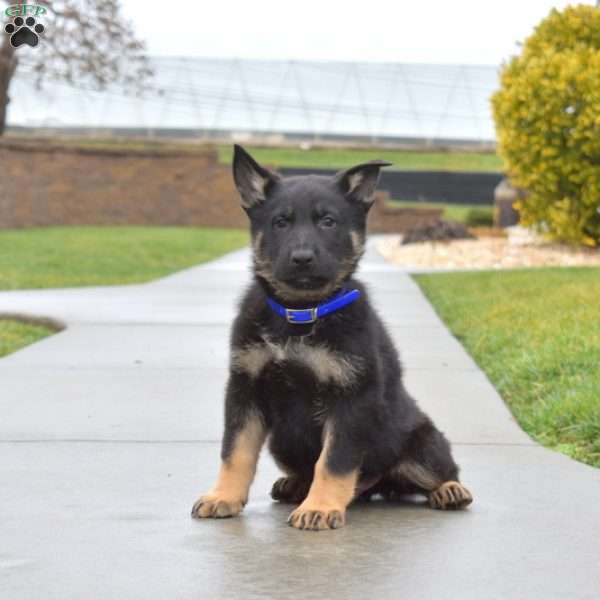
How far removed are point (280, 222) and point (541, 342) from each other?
5202mm

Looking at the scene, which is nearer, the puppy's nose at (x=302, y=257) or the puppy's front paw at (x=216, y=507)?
the puppy's nose at (x=302, y=257)

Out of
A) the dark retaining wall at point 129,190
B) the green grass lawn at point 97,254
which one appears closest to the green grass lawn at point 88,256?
the green grass lawn at point 97,254

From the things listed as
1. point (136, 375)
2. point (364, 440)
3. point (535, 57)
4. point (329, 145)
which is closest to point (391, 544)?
point (364, 440)

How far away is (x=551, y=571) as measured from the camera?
13.6ft

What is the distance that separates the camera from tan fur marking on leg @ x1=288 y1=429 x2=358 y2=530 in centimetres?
455

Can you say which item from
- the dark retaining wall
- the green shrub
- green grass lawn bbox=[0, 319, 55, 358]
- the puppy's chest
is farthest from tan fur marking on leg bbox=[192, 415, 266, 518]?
the green shrub

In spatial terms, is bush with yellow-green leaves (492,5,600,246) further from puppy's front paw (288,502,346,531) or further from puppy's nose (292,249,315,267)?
puppy's front paw (288,502,346,531)

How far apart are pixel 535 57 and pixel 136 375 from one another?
1345 centimetres

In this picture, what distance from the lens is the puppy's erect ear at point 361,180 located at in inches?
192

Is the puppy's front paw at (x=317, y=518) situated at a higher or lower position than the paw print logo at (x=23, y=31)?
higher

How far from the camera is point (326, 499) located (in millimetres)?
4570

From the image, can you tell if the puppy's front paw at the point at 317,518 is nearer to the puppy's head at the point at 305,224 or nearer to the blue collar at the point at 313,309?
the blue collar at the point at 313,309

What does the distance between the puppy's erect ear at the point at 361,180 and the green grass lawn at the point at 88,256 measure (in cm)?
583

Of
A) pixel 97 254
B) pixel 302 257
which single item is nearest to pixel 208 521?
pixel 302 257
